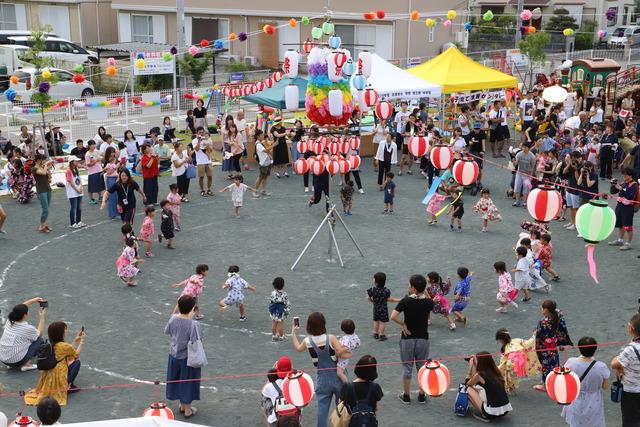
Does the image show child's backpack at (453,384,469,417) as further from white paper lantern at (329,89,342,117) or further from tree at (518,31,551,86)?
tree at (518,31,551,86)

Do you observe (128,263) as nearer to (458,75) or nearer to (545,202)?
(545,202)

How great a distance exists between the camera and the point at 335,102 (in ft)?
51.1

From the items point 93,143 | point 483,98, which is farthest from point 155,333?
point 483,98

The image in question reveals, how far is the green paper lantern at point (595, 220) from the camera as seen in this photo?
1195 centimetres

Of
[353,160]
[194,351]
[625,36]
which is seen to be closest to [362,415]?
[194,351]

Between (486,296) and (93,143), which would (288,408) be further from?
(93,143)

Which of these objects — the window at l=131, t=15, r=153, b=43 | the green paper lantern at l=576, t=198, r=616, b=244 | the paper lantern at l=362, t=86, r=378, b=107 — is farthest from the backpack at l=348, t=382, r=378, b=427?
the window at l=131, t=15, r=153, b=43

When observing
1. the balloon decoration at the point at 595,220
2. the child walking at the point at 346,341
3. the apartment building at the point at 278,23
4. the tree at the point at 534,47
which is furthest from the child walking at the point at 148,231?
the apartment building at the point at 278,23

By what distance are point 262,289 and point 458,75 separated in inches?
514

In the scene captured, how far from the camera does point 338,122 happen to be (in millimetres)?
16109

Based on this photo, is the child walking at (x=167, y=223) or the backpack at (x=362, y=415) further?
the child walking at (x=167, y=223)

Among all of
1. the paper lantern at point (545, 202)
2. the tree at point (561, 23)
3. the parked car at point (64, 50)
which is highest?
the tree at point (561, 23)

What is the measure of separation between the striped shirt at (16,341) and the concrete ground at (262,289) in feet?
0.95

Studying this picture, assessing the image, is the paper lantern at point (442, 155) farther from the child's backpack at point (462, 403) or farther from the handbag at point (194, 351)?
the handbag at point (194, 351)
